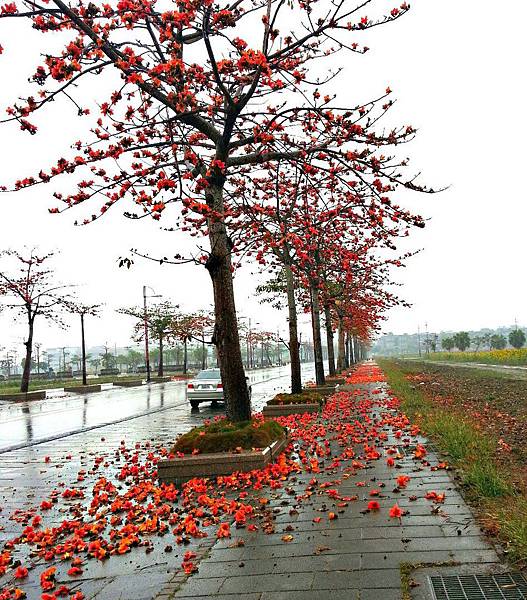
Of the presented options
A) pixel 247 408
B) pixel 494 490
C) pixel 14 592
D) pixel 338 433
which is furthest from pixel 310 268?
pixel 14 592

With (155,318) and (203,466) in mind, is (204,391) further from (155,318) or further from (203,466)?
(155,318)

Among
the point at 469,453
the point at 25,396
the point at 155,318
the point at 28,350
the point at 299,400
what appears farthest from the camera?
the point at 155,318

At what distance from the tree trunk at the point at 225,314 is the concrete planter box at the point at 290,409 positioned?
507cm

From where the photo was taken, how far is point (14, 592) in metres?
4.05

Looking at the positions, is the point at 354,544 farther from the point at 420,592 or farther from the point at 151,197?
the point at 151,197

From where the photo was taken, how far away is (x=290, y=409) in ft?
44.8

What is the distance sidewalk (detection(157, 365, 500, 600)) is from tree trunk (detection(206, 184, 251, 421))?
159 cm

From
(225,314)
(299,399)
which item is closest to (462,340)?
(299,399)

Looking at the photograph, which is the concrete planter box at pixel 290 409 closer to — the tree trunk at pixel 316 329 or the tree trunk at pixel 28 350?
the tree trunk at pixel 316 329

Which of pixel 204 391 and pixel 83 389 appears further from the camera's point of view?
pixel 83 389

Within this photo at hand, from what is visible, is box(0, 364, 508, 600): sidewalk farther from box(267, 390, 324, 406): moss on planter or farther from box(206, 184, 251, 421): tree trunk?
box(267, 390, 324, 406): moss on planter

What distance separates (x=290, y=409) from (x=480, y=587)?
33.8 ft

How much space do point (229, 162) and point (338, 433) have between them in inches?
197

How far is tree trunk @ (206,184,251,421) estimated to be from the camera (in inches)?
333
